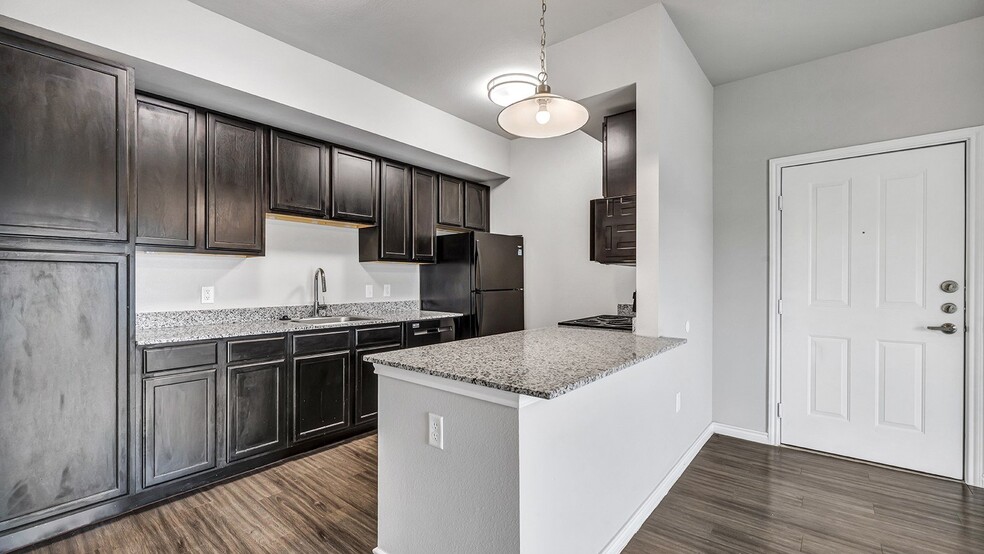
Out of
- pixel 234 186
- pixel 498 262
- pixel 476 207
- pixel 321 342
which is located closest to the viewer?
pixel 234 186

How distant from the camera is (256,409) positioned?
9.18 feet

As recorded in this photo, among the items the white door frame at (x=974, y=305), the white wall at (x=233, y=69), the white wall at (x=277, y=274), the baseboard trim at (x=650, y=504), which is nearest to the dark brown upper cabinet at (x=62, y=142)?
the white wall at (x=233, y=69)

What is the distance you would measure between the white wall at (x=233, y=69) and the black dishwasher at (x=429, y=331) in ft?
5.01

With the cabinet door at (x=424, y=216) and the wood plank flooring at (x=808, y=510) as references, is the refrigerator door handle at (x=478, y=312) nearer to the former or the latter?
the cabinet door at (x=424, y=216)

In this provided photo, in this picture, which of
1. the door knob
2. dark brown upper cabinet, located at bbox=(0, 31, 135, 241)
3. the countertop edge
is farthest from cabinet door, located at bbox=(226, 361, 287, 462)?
the door knob

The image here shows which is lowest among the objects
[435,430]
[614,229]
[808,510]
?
[808,510]

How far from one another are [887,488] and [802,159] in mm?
2166

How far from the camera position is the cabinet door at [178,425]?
7.79 ft

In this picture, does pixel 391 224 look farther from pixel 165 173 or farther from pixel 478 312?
pixel 165 173

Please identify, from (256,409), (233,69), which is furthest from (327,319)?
(233,69)

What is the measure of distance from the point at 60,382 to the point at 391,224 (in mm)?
2409

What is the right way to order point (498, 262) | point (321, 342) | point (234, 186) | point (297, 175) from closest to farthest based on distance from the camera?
point (234, 186) → point (321, 342) → point (297, 175) → point (498, 262)

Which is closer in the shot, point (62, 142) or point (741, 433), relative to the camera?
point (62, 142)

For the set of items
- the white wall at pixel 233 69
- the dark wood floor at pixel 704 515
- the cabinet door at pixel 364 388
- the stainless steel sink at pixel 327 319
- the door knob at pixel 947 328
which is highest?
the white wall at pixel 233 69
